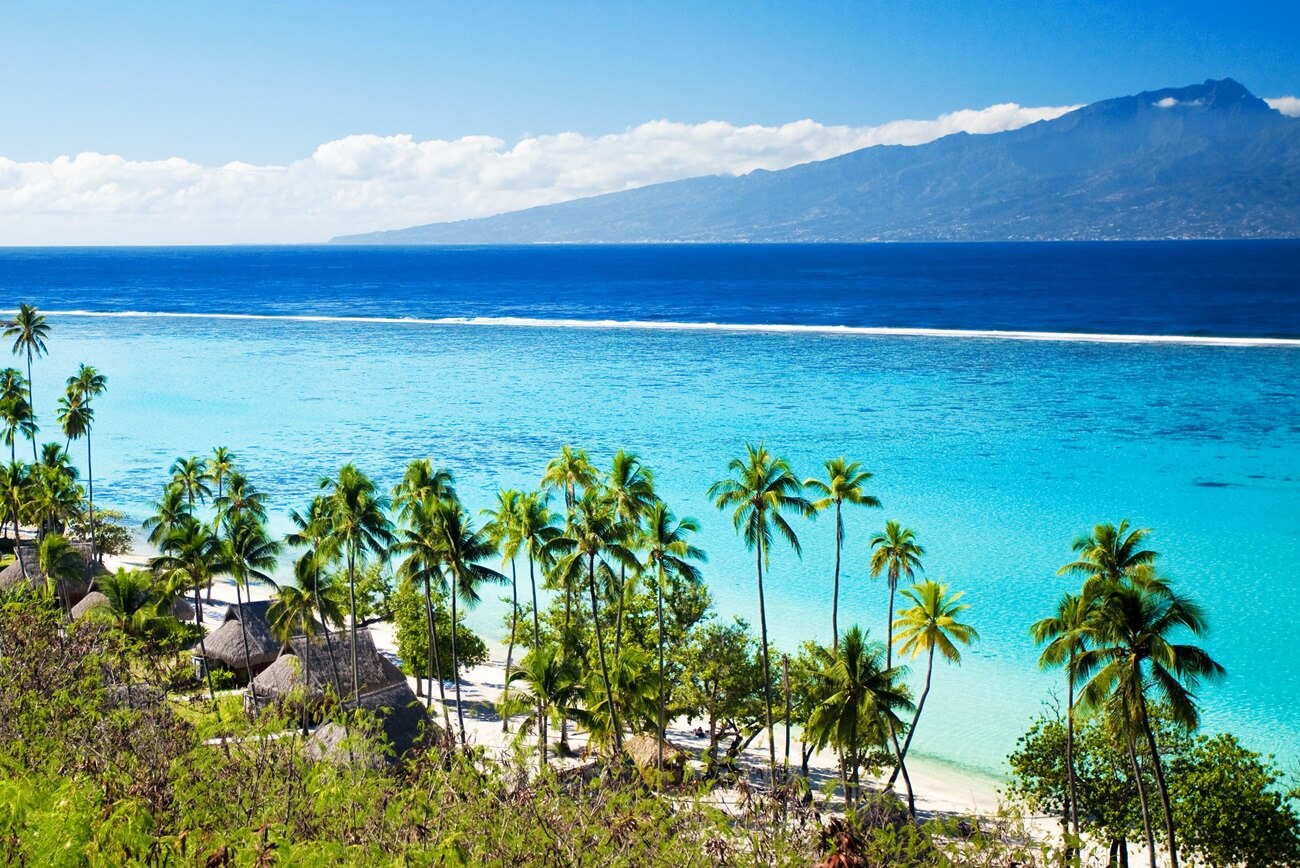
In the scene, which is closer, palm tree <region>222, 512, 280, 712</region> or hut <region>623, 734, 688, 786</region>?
hut <region>623, 734, 688, 786</region>

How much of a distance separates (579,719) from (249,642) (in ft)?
47.9

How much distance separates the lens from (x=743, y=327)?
133m

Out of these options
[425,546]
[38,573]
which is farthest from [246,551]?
[38,573]

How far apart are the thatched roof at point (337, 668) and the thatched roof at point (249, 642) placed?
1.96 meters

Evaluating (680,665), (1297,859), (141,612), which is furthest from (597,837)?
(141,612)

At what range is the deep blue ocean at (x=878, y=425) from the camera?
41.9 metres

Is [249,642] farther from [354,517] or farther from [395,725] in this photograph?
[395,725]

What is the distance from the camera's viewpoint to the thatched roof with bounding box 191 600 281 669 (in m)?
38.0

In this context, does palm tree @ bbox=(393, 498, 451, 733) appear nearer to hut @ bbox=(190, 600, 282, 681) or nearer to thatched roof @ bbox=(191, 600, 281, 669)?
hut @ bbox=(190, 600, 282, 681)

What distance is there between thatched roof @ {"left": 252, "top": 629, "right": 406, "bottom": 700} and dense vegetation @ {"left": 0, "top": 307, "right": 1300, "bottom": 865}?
0.81m

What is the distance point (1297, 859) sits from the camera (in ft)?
76.4

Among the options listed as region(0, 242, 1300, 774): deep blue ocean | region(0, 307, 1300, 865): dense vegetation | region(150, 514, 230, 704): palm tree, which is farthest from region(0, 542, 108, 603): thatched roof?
region(0, 242, 1300, 774): deep blue ocean

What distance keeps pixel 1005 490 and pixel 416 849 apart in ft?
165

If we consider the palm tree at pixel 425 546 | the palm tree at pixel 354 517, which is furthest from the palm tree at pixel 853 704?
the palm tree at pixel 354 517
